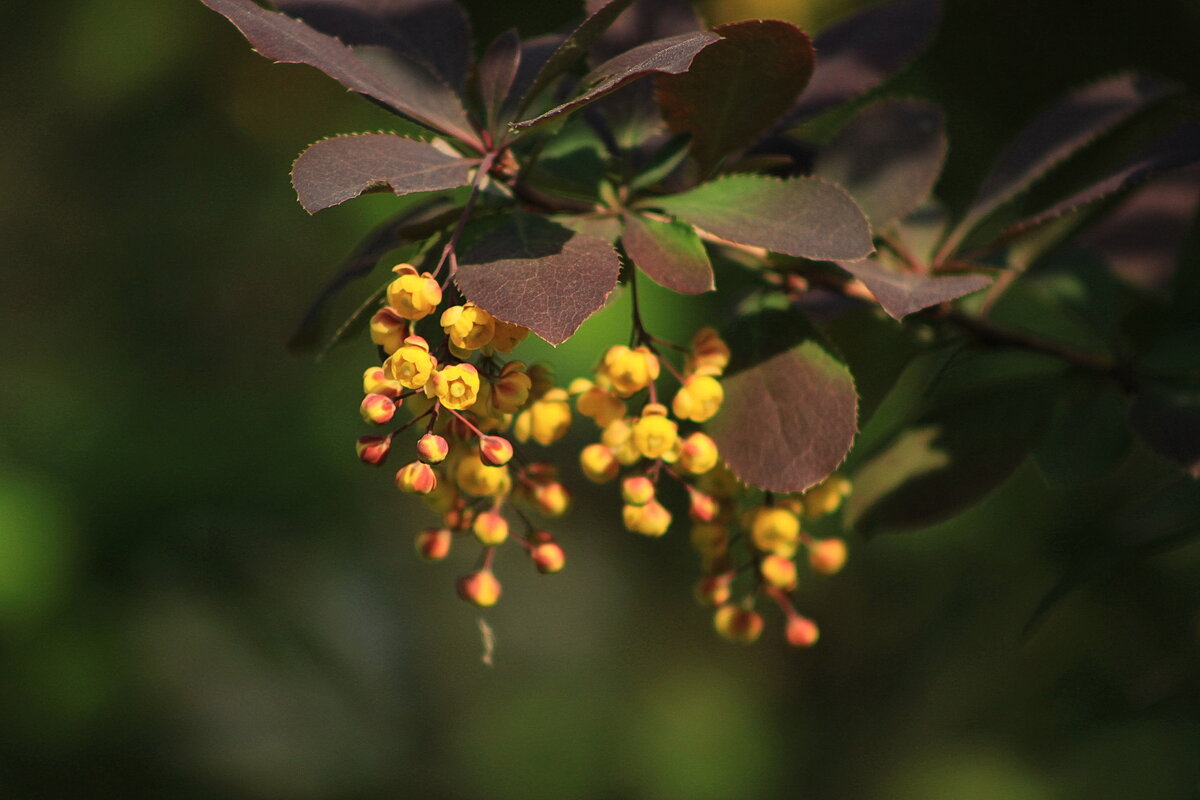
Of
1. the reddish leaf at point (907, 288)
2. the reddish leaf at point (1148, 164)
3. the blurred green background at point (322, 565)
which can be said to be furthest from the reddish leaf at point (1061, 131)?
the blurred green background at point (322, 565)

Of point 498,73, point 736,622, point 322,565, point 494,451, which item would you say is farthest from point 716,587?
point 322,565

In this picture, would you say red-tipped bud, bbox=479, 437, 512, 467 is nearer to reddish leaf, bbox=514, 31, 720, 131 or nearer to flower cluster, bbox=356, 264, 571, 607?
flower cluster, bbox=356, 264, 571, 607

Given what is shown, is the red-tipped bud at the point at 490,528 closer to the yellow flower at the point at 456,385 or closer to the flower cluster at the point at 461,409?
→ the flower cluster at the point at 461,409

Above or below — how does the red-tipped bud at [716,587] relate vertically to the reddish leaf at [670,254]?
below

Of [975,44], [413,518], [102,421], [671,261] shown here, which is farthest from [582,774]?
[671,261]

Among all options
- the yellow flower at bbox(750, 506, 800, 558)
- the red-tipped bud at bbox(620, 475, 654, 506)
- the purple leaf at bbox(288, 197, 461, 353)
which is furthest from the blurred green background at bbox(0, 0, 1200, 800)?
the purple leaf at bbox(288, 197, 461, 353)

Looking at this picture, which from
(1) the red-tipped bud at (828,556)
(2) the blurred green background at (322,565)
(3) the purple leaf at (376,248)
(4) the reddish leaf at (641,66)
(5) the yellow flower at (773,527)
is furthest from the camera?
(2) the blurred green background at (322,565)

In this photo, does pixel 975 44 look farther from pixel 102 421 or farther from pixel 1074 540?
pixel 102 421
